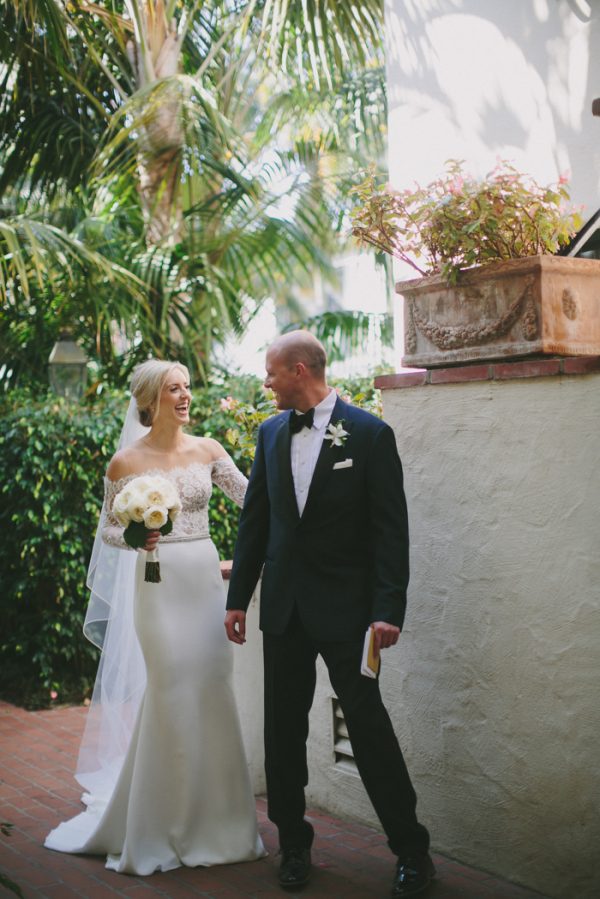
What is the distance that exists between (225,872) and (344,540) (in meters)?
1.42

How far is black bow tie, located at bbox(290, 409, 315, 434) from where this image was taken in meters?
3.87

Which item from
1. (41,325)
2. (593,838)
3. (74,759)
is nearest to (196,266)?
(41,325)

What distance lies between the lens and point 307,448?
3881 mm

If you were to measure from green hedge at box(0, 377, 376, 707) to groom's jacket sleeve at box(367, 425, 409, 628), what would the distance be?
11.0 feet

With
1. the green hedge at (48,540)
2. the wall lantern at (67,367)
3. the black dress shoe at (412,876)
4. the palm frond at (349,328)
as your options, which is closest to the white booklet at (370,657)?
the black dress shoe at (412,876)

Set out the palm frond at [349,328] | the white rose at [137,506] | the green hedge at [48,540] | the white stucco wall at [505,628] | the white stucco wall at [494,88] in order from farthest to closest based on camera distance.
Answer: the palm frond at [349,328], the green hedge at [48,540], the white stucco wall at [494,88], the white rose at [137,506], the white stucco wall at [505,628]

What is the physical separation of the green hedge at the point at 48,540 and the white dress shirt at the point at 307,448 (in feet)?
10.2

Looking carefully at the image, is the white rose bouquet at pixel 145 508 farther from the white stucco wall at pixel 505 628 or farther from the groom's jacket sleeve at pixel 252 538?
the white stucco wall at pixel 505 628

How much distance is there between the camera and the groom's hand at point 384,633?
356 cm

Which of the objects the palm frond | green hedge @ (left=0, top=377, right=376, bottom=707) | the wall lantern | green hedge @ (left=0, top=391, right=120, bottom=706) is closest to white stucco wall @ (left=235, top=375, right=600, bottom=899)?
green hedge @ (left=0, top=377, right=376, bottom=707)

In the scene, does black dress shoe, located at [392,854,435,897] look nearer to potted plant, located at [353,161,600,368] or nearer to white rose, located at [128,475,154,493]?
white rose, located at [128,475,154,493]

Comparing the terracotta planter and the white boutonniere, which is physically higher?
the terracotta planter

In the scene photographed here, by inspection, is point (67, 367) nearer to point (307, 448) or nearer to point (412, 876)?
point (307, 448)

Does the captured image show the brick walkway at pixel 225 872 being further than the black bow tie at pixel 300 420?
No
